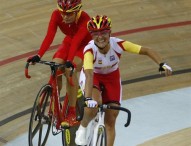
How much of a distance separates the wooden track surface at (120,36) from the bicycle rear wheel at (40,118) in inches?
23.6

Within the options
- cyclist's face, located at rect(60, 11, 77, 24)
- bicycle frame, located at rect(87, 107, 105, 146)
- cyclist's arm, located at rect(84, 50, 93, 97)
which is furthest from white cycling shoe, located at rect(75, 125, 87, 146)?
cyclist's face, located at rect(60, 11, 77, 24)

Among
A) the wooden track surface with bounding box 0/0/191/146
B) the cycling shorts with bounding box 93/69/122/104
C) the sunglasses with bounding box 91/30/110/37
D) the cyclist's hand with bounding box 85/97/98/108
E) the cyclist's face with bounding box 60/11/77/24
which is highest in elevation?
the sunglasses with bounding box 91/30/110/37

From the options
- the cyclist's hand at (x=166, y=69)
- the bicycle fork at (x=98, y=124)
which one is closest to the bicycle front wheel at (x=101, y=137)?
the bicycle fork at (x=98, y=124)

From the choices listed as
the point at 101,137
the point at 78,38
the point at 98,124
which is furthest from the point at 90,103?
the point at 78,38

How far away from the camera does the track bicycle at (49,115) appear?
6.22 m

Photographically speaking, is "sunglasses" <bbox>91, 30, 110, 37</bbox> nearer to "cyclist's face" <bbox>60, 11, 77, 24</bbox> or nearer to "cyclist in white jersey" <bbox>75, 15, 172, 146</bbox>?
"cyclist in white jersey" <bbox>75, 15, 172, 146</bbox>

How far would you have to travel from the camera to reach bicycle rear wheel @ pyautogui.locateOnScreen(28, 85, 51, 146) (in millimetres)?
6230

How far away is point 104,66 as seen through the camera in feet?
19.1

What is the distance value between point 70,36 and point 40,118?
40.5 inches

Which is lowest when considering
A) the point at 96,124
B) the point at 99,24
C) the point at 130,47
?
the point at 96,124

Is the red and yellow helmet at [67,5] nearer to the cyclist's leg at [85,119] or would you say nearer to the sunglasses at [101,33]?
the sunglasses at [101,33]

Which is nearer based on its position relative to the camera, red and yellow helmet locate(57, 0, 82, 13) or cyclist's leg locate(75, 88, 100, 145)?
cyclist's leg locate(75, 88, 100, 145)

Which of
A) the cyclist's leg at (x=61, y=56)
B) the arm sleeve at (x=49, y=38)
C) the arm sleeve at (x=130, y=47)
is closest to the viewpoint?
the arm sleeve at (x=130, y=47)

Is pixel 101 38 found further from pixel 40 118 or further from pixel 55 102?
pixel 40 118
